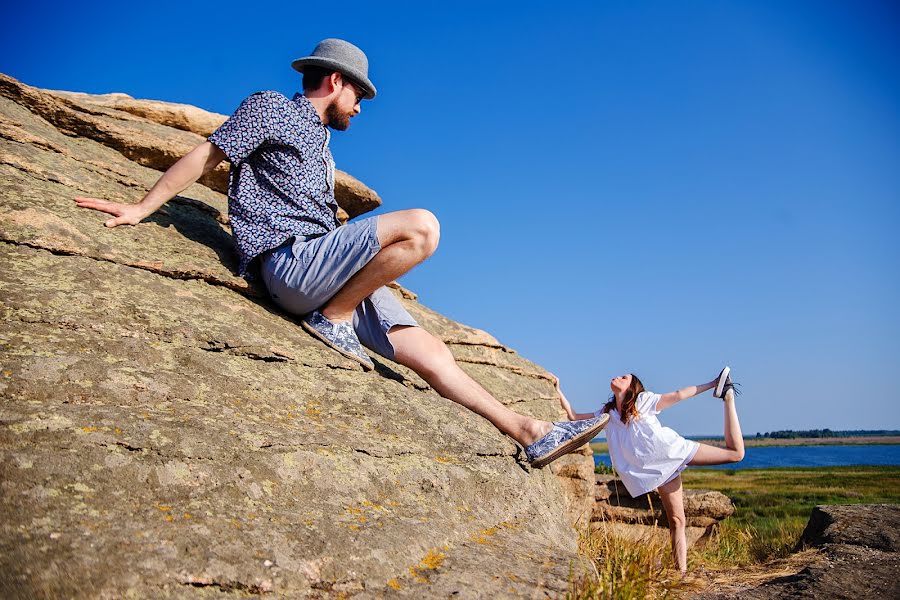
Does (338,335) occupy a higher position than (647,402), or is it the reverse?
(647,402)

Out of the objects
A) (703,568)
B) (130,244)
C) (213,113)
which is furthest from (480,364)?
(213,113)

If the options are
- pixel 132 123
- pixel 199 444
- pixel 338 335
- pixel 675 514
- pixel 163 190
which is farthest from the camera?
pixel 132 123

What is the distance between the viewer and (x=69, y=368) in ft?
11.1

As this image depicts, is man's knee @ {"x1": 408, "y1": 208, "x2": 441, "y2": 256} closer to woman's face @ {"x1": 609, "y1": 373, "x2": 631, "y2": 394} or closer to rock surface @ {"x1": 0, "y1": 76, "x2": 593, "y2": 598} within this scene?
rock surface @ {"x1": 0, "y1": 76, "x2": 593, "y2": 598}

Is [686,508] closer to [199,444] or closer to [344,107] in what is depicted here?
[344,107]

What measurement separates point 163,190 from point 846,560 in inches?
265

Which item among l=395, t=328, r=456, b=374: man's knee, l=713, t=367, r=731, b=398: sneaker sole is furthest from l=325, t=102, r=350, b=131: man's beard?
l=713, t=367, r=731, b=398: sneaker sole

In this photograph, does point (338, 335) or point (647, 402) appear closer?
point (338, 335)

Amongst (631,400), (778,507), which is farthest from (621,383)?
(778,507)

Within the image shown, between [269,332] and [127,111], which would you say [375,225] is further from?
[127,111]

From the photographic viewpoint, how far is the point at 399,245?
4.82m

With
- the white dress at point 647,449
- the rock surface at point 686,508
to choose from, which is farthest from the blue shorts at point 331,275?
the rock surface at point 686,508

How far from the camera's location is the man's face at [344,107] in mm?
5566

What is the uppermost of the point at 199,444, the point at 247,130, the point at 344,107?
the point at 344,107
